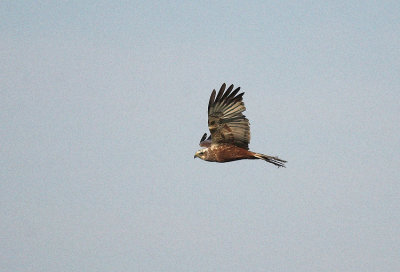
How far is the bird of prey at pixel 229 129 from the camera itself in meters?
22.6

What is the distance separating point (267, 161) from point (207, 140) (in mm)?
4690

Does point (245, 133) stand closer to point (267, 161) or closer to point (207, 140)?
point (267, 161)

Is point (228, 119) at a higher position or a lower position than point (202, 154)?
higher

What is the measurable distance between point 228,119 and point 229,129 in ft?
1.37

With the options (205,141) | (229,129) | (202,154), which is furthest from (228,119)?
(205,141)

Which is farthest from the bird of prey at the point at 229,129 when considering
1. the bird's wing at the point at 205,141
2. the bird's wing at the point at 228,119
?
the bird's wing at the point at 205,141

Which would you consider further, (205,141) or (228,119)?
(205,141)

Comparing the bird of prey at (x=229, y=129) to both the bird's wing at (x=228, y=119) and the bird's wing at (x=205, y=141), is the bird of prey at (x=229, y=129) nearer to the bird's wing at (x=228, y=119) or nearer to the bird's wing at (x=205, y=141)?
the bird's wing at (x=228, y=119)

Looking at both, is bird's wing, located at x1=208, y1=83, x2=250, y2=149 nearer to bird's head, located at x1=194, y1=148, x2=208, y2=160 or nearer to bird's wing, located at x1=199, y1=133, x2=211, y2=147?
bird's head, located at x1=194, y1=148, x2=208, y2=160

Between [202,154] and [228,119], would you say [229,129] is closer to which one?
[228,119]

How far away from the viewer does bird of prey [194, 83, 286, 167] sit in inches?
891

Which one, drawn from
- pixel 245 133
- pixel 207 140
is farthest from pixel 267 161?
pixel 207 140

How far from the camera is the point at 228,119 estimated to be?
75.4ft

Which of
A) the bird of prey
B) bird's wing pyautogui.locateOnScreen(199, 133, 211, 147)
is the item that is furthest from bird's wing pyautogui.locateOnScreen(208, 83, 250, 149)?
bird's wing pyautogui.locateOnScreen(199, 133, 211, 147)
